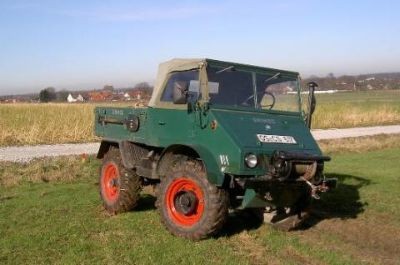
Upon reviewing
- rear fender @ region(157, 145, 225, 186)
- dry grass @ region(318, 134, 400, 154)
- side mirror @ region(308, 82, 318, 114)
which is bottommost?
dry grass @ region(318, 134, 400, 154)

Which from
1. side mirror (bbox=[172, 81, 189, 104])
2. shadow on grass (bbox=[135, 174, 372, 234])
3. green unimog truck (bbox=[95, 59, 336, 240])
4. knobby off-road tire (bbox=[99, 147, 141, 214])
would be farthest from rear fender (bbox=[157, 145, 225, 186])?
knobby off-road tire (bbox=[99, 147, 141, 214])

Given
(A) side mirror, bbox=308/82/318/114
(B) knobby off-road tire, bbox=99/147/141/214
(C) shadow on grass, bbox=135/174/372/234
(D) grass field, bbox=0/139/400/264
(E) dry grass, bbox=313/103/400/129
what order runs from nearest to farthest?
(D) grass field, bbox=0/139/400/264, (A) side mirror, bbox=308/82/318/114, (C) shadow on grass, bbox=135/174/372/234, (B) knobby off-road tire, bbox=99/147/141/214, (E) dry grass, bbox=313/103/400/129

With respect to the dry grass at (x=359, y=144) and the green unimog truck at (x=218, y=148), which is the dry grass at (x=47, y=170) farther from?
the dry grass at (x=359, y=144)

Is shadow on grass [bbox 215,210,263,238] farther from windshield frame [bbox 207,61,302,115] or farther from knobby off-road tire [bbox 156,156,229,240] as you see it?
windshield frame [bbox 207,61,302,115]

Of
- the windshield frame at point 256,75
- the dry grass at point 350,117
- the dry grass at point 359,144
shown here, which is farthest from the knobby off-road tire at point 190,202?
the dry grass at point 350,117

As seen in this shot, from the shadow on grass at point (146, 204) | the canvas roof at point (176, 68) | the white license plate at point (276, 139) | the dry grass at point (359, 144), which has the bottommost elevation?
the dry grass at point (359, 144)

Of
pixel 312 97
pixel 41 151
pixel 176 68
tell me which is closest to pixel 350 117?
pixel 41 151

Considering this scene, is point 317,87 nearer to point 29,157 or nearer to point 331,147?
point 29,157

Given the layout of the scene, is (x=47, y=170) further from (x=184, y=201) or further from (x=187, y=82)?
(x=184, y=201)

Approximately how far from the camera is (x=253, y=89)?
24.3 feet

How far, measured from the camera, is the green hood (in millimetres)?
6363

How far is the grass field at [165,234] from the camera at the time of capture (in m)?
6.05

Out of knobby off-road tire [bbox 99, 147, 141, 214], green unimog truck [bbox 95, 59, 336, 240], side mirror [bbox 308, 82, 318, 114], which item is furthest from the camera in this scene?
knobby off-road tire [bbox 99, 147, 141, 214]

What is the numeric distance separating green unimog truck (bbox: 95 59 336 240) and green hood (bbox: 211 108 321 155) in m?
0.02
